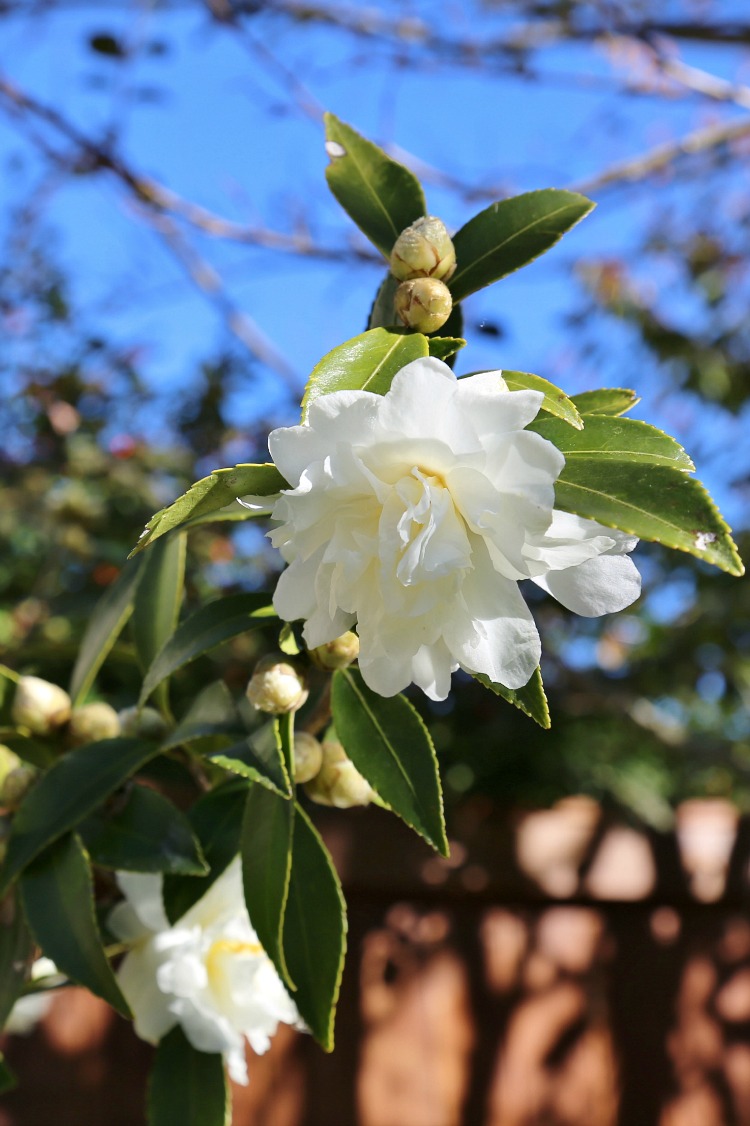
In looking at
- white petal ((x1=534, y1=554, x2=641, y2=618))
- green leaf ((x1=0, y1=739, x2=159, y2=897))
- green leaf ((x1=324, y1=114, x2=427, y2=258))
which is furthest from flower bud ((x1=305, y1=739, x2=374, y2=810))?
green leaf ((x1=324, y1=114, x2=427, y2=258))

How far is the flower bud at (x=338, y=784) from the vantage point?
0.62 meters

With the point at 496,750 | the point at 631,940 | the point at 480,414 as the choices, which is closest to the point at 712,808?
the point at 631,940

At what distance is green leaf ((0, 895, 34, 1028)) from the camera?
658 millimetres

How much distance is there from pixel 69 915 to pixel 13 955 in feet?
0.32

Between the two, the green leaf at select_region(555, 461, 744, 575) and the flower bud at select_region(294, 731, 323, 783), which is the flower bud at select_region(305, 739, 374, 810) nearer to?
the flower bud at select_region(294, 731, 323, 783)

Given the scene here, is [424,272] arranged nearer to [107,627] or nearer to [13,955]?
[107,627]

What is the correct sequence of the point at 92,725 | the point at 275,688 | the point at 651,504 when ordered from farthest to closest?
the point at 92,725 < the point at 275,688 < the point at 651,504

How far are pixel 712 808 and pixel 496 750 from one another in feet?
1.50

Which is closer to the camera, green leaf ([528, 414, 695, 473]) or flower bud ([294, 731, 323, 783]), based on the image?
green leaf ([528, 414, 695, 473])

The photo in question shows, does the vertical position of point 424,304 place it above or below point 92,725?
above

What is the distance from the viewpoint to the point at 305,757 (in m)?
0.60

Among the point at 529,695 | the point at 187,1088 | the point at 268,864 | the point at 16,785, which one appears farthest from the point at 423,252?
the point at 187,1088

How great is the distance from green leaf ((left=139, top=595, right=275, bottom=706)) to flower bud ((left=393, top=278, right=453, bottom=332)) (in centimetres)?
19

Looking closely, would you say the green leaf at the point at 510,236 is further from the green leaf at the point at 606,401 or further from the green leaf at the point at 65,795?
the green leaf at the point at 65,795
